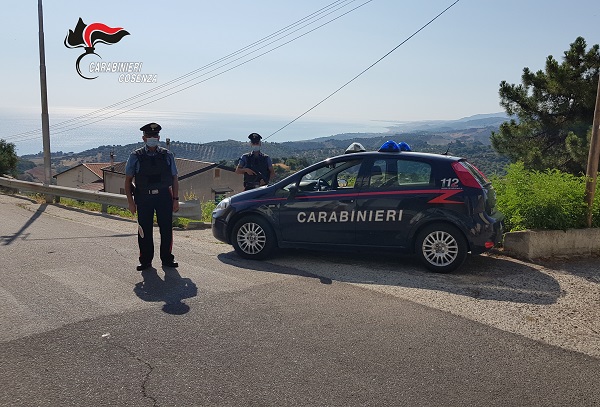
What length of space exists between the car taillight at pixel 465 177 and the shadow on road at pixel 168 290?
11.6 ft

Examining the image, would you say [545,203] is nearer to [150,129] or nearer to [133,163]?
[150,129]

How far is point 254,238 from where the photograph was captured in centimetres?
759

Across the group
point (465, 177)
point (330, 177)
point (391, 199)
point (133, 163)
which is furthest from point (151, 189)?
point (465, 177)

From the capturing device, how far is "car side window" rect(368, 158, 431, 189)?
702 cm

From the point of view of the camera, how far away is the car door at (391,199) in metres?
6.97

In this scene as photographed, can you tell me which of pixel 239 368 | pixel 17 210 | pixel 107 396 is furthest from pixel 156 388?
pixel 17 210

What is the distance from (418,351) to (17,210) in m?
12.0

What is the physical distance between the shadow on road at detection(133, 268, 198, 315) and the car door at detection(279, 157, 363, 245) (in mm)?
1752

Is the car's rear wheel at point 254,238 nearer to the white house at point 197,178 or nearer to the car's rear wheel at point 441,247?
the car's rear wheel at point 441,247

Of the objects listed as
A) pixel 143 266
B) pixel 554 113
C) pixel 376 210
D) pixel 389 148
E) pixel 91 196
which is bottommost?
pixel 143 266

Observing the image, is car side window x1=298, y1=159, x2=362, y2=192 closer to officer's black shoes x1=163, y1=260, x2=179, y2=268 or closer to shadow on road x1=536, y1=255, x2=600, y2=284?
officer's black shoes x1=163, y1=260, x2=179, y2=268

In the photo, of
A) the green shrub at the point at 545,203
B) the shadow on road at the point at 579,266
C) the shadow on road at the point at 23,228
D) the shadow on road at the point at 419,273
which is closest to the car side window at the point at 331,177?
the shadow on road at the point at 419,273

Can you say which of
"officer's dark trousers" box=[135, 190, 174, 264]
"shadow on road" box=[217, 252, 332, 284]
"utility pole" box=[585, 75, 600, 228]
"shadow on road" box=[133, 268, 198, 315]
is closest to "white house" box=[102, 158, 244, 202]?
"shadow on road" box=[217, 252, 332, 284]

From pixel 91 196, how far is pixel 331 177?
7998 millimetres
